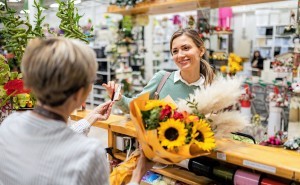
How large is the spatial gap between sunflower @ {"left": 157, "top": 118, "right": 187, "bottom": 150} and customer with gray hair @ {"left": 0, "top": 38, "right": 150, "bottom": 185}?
1.03 feet

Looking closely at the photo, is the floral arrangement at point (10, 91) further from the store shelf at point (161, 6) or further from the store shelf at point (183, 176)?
the store shelf at point (161, 6)

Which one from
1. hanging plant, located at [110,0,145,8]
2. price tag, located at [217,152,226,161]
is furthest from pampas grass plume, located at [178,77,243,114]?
hanging plant, located at [110,0,145,8]

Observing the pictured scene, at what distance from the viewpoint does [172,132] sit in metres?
1.26

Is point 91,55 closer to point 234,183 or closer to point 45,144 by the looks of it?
point 45,144

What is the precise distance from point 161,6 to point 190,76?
3670 mm

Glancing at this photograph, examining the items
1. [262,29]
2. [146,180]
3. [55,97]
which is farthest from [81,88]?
[262,29]

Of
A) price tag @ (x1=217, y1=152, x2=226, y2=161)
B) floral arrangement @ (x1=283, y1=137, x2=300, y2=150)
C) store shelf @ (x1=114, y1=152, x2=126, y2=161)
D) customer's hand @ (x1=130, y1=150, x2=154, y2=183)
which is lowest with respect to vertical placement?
floral arrangement @ (x1=283, y1=137, x2=300, y2=150)

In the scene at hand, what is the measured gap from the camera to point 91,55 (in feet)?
3.18

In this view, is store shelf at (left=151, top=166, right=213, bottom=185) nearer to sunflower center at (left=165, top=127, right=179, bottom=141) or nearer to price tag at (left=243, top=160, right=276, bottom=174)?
price tag at (left=243, top=160, right=276, bottom=174)

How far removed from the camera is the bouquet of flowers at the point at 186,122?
4.03 feet

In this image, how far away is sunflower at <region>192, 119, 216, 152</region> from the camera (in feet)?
4.14

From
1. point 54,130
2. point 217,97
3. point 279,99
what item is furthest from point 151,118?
point 279,99

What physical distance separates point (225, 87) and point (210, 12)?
4003 mm

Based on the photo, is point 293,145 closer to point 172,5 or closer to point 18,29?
point 18,29
